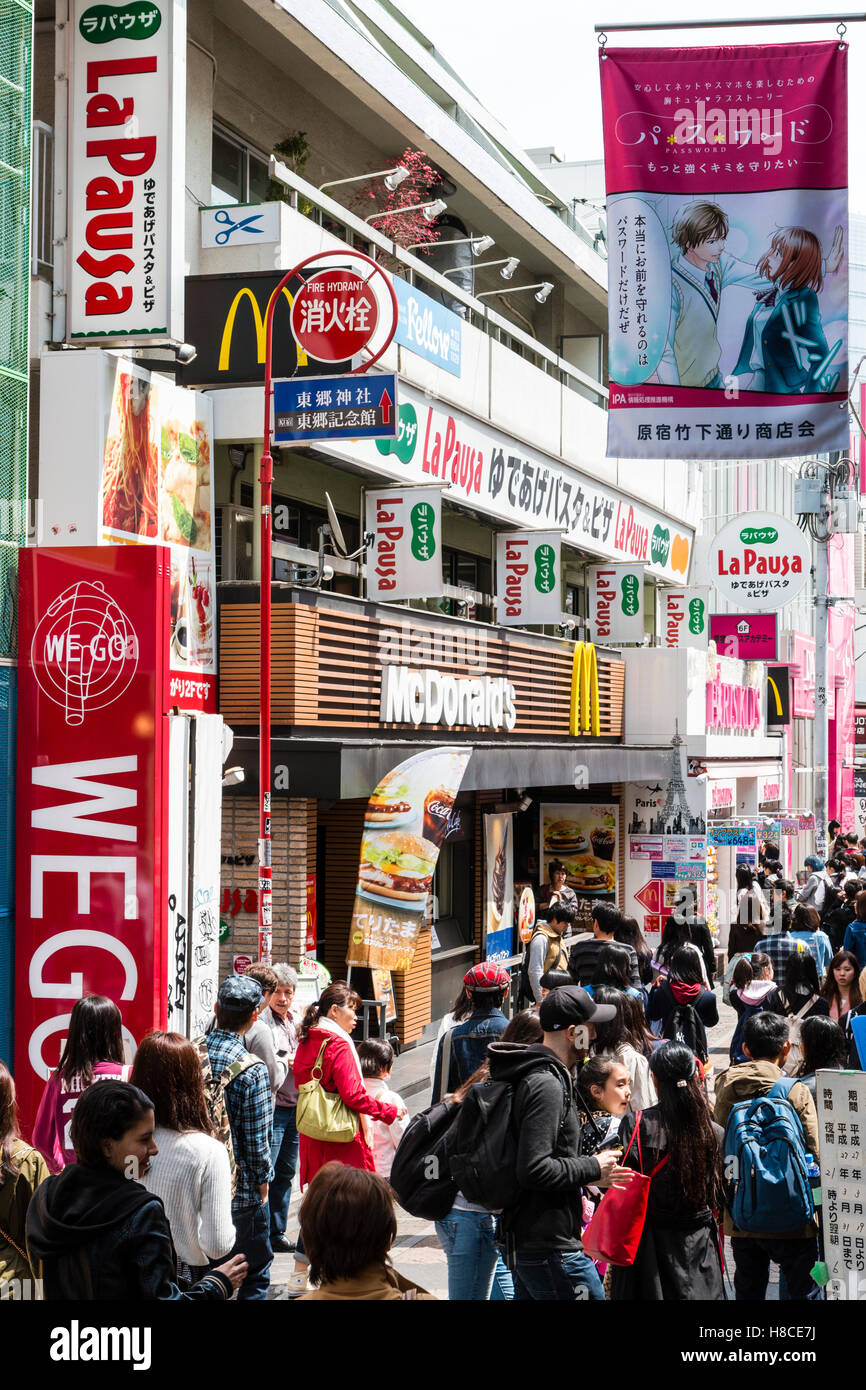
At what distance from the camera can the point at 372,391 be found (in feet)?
39.0

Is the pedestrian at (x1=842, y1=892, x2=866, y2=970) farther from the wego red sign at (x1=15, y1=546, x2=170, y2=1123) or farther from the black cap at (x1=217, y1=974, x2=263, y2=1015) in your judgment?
the black cap at (x1=217, y1=974, x2=263, y2=1015)

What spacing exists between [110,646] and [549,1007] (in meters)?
5.26

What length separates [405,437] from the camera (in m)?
16.1

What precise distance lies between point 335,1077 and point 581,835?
1614 centimetres

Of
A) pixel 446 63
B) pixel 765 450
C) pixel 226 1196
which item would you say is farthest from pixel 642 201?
pixel 446 63

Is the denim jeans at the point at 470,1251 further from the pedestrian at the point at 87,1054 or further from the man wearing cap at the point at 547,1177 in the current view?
the pedestrian at the point at 87,1054

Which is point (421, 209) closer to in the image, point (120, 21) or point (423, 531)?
point (423, 531)

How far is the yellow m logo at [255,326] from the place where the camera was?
39.6 feet

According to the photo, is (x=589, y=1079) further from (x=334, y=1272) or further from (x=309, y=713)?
(x=309, y=713)

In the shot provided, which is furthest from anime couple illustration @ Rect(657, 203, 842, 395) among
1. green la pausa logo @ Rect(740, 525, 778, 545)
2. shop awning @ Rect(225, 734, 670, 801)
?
green la pausa logo @ Rect(740, 525, 778, 545)

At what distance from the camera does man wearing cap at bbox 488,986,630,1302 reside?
5094 millimetres

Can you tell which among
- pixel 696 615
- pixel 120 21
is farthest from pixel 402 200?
pixel 696 615

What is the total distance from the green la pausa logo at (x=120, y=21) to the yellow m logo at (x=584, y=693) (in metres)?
12.1

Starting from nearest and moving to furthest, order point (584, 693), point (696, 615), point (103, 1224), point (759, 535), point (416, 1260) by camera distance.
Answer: point (103, 1224) → point (416, 1260) → point (584, 693) → point (759, 535) → point (696, 615)
